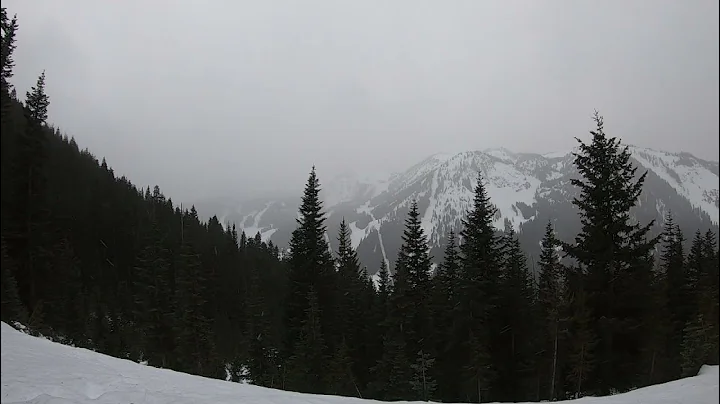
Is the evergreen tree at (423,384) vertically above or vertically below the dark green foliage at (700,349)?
below

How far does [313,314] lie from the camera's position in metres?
23.0

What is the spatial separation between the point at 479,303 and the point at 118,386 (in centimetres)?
1636

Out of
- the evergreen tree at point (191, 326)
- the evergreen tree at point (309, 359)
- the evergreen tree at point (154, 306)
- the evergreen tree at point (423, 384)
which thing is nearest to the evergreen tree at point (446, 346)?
the evergreen tree at point (423, 384)

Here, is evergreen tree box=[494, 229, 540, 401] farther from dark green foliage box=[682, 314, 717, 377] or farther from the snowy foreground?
the snowy foreground

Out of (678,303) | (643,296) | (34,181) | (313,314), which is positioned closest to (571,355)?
(643,296)

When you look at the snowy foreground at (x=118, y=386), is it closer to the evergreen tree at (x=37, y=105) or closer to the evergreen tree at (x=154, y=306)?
the evergreen tree at (x=37, y=105)

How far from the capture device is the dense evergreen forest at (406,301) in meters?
7.73

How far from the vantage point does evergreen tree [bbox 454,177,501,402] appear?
19047mm

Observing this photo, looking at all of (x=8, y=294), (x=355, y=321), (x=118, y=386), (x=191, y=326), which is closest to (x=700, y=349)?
(x=118, y=386)

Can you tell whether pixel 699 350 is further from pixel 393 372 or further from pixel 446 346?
pixel 393 372

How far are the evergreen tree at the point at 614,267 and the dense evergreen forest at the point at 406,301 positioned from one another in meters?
0.05

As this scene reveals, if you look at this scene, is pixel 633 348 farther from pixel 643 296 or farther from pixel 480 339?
pixel 480 339

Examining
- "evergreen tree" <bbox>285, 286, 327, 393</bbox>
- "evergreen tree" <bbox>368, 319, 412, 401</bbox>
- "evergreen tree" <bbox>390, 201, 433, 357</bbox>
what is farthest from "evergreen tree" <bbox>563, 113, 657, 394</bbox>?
"evergreen tree" <bbox>285, 286, 327, 393</bbox>

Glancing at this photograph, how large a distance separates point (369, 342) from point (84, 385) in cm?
2396
